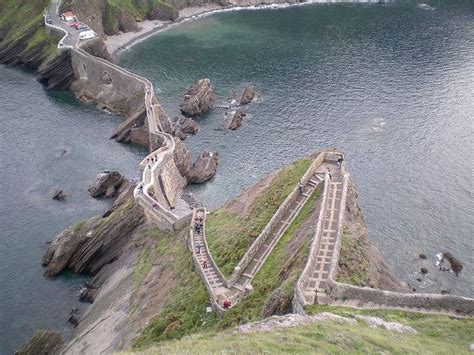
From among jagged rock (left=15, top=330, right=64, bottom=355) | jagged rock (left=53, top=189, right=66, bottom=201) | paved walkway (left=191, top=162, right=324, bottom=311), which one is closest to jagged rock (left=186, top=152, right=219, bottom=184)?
jagged rock (left=53, top=189, right=66, bottom=201)

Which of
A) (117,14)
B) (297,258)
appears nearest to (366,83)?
(117,14)

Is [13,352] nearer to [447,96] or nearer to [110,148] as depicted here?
[110,148]

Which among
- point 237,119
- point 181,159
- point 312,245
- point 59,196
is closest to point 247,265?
point 312,245

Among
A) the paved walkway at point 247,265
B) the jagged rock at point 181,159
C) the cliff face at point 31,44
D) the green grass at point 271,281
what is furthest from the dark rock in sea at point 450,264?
the cliff face at point 31,44

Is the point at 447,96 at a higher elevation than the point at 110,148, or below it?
higher

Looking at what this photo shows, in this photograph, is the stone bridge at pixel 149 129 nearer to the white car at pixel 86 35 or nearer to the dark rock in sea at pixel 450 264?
the white car at pixel 86 35

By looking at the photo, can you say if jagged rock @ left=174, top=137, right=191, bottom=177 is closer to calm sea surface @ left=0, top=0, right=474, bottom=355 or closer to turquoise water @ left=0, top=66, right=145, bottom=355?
calm sea surface @ left=0, top=0, right=474, bottom=355

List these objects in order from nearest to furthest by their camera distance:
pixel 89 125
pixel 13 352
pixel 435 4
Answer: pixel 13 352
pixel 89 125
pixel 435 4

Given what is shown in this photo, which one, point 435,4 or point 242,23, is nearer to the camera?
point 242,23
